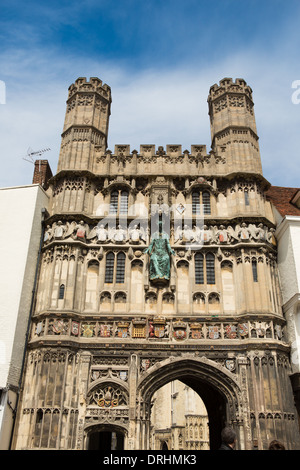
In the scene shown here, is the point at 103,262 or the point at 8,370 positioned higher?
the point at 103,262

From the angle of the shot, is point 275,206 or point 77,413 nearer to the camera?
point 77,413

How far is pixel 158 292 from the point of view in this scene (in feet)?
67.4

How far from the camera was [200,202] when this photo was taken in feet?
75.6

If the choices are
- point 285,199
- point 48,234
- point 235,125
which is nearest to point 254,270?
point 285,199

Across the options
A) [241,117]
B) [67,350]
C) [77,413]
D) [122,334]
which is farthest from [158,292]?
[241,117]

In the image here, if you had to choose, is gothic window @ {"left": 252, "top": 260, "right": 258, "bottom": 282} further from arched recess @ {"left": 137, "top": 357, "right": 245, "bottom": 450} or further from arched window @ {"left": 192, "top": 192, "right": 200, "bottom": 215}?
arched recess @ {"left": 137, "top": 357, "right": 245, "bottom": 450}

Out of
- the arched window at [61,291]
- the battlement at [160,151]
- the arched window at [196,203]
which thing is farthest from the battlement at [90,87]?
the arched window at [61,291]

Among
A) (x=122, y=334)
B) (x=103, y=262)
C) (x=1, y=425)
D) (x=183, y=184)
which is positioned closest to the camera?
(x=1, y=425)

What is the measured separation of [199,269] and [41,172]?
12451 millimetres

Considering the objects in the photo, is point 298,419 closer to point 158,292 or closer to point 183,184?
point 158,292

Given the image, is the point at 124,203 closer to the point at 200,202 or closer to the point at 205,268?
the point at 200,202

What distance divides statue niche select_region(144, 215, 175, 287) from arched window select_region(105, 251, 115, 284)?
1.79m

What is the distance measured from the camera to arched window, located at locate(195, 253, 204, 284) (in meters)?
21.0

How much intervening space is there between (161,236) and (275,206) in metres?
6.87
